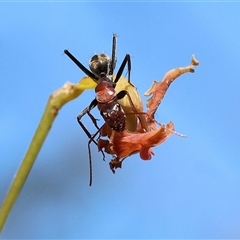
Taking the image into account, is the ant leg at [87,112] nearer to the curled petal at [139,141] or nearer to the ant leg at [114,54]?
the ant leg at [114,54]

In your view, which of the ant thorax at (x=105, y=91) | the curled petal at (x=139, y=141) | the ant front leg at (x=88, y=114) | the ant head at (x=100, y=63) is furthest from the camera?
the ant head at (x=100, y=63)

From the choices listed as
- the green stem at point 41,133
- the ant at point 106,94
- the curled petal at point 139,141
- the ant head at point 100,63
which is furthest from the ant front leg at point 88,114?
the green stem at point 41,133

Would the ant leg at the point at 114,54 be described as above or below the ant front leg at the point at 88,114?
above

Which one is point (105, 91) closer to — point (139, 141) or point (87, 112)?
point (87, 112)

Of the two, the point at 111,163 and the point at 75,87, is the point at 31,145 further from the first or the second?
the point at 111,163

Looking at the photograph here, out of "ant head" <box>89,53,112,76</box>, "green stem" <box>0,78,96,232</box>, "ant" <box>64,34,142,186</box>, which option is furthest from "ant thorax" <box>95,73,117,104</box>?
"green stem" <box>0,78,96,232</box>

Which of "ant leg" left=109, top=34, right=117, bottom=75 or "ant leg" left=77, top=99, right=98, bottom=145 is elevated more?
"ant leg" left=109, top=34, right=117, bottom=75

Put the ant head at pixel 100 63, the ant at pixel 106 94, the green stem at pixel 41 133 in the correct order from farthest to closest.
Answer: the ant head at pixel 100 63 → the ant at pixel 106 94 → the green stem at pixel 41 133

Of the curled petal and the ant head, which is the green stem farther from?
the ant head

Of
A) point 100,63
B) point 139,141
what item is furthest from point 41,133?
point 100,63
